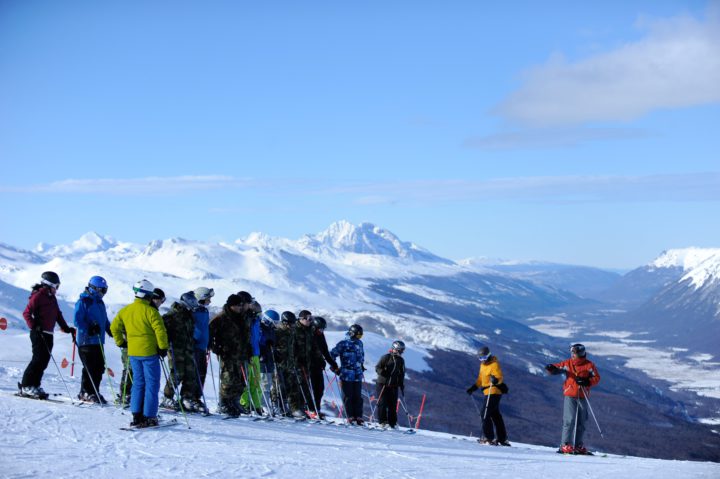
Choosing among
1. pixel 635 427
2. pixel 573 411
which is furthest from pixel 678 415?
pixel 573 411

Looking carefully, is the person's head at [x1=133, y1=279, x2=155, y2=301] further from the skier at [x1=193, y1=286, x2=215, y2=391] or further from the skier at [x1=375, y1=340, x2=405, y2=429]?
the skier at [x1=375, y1=340, x2=405, y2=429]

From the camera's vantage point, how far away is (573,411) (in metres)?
16.3

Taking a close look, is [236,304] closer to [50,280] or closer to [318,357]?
[318,357]

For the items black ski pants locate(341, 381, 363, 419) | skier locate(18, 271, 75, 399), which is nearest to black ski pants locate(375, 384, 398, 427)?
black ski pants locate(341, 381, 363, 419)

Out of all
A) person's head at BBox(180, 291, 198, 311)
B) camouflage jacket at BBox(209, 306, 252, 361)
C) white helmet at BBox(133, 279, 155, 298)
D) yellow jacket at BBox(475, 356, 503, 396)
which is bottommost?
yellow jacket at BBox(475, 356, 503, 396)

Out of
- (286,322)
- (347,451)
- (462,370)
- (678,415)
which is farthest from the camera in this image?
(678,415)

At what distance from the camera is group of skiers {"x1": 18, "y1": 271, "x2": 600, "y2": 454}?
44.5 ft

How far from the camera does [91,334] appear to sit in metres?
15.6

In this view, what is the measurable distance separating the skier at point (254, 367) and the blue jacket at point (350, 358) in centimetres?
238

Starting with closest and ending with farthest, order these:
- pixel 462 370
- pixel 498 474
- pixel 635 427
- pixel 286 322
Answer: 1. pixel 498 474
2. pixel 286 322
3. pixel 635 427
4. pixel 462 370

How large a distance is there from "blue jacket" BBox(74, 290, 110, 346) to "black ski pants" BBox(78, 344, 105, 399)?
6.1 inches

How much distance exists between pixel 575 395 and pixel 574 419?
559 millimetres

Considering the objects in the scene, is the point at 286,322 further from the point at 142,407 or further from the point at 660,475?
the point at 660,475

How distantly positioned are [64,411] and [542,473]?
9.06 metres
